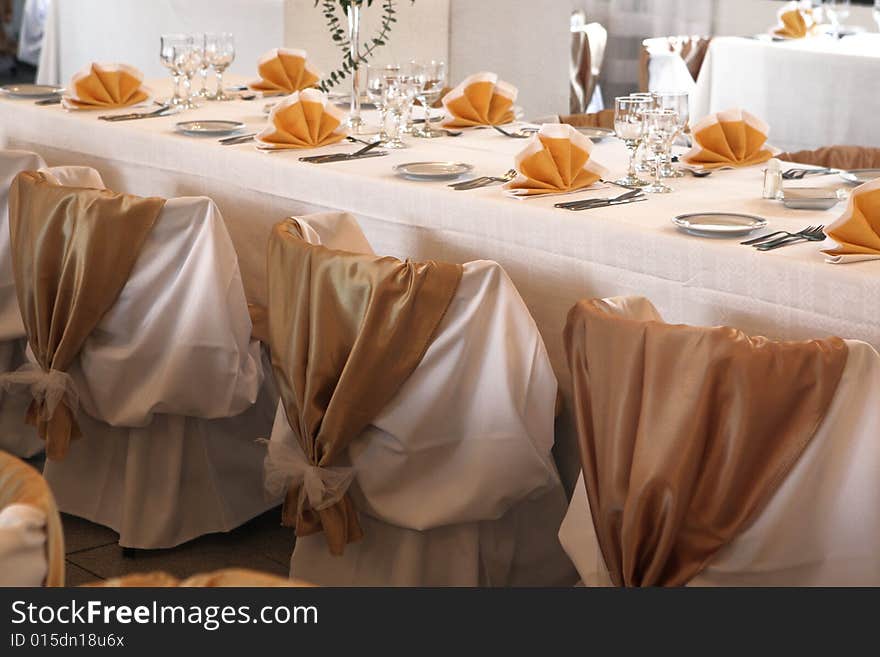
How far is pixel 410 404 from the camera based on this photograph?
87.2 inches

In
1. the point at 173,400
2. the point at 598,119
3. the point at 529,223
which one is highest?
the point at 598,119

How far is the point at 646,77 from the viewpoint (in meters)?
5.54

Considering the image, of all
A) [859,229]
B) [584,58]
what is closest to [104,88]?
[859,229]

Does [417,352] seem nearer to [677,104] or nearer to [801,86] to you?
[677,104]

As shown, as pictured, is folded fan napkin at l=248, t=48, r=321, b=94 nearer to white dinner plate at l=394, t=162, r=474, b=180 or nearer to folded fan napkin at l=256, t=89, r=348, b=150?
folded fan napkin at l=256, t=89, r=348, b=150

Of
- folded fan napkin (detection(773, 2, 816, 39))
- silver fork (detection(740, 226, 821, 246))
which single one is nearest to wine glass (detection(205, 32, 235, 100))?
silver fork (detection(740, 226, 821, 246))

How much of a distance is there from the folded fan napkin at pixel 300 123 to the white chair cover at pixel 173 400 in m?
0.58

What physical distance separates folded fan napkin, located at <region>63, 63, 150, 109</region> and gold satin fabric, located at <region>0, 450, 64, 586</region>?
8.36 ft

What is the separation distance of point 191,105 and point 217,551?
5.01ft

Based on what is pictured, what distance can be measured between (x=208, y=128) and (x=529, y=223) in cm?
124

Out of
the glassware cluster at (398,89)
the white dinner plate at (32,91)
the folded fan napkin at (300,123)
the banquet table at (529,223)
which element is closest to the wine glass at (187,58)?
the banquet table at (529,223)

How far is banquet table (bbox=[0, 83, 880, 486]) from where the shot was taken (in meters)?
2.11
